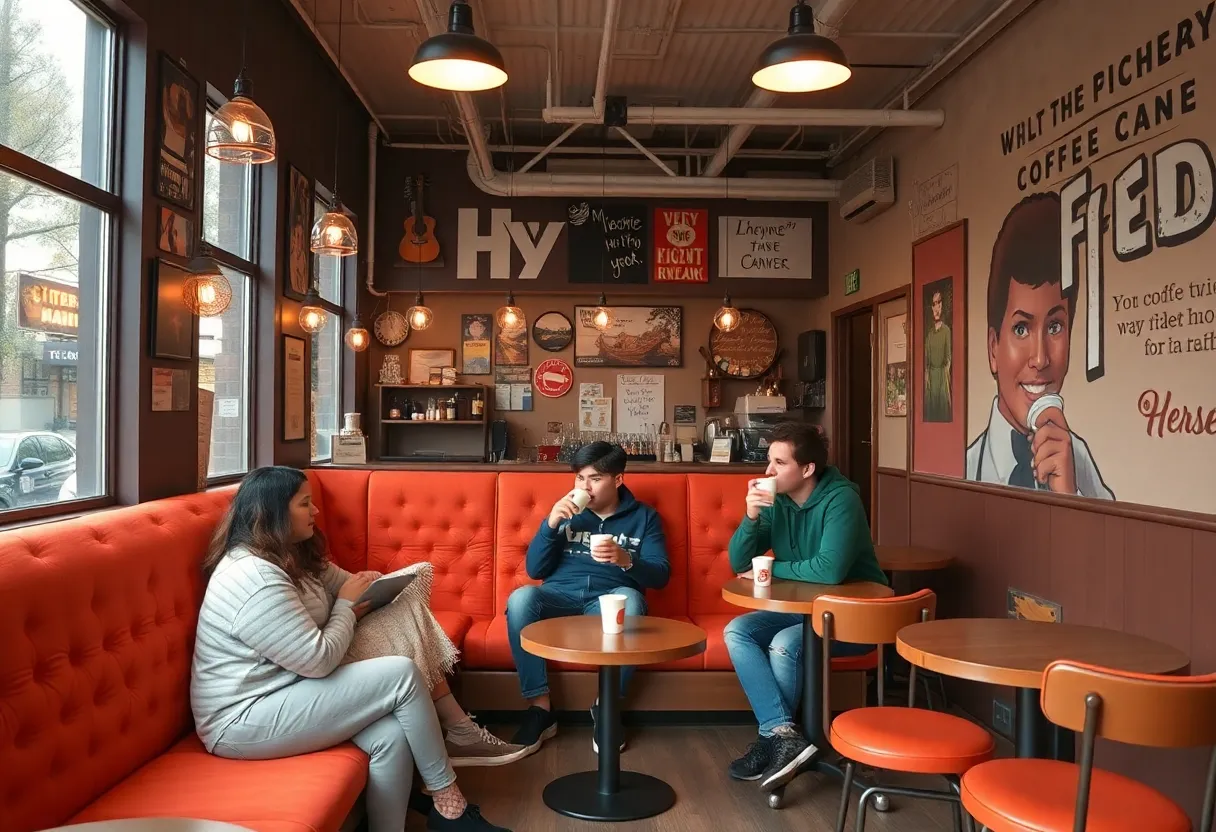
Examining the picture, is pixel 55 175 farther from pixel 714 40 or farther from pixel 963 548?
pixel 963 548

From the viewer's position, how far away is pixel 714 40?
579 centimetres

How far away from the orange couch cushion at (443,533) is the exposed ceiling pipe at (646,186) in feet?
10.6

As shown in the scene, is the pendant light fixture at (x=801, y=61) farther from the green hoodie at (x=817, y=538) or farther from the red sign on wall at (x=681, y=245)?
the red sign on wall at (x=681, y=245)

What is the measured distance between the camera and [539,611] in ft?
13.5

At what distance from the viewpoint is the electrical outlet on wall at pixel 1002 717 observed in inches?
176

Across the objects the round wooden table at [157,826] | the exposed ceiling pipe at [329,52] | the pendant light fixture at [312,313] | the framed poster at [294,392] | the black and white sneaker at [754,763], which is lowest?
the black and white sneaker at [754,763]

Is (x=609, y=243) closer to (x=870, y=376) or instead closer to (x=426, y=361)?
(x=426, y=361)

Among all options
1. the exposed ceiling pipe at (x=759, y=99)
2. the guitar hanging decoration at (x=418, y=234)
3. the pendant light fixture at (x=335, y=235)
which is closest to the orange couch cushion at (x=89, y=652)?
the pendant light fixture at (x=335, y=235)

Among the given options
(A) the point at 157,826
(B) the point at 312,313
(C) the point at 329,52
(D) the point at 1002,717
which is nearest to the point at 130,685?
(A) the point at 157,826

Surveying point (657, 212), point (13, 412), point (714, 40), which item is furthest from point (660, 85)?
point (13, 412)

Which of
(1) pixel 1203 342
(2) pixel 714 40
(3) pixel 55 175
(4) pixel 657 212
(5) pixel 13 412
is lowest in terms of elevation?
(5) pixel 13 412

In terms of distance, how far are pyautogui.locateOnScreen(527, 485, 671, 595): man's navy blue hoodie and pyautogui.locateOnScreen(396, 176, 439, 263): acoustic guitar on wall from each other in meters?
3.99

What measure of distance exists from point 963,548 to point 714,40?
336 cm

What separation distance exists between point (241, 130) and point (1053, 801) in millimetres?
2975
